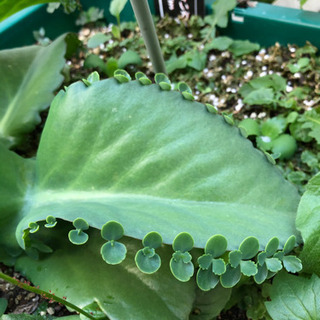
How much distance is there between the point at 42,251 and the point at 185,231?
260mm

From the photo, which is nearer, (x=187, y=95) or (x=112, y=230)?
(x=112, y=230)

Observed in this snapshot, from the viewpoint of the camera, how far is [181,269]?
54cm

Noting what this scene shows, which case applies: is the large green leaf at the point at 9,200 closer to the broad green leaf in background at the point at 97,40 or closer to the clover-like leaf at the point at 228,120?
the clover-like leaf at the point at 228,120

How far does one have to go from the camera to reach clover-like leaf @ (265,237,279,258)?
1.76 ft

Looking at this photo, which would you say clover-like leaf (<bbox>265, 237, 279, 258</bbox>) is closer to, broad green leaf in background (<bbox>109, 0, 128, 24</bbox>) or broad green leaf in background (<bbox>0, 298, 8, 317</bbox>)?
broad green leaf in background (<bbox>0, 298, 8, 317</bbox>)

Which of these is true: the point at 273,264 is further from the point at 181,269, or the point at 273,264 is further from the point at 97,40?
the point at 97,40

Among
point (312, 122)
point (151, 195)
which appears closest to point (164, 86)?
point (151, 195)

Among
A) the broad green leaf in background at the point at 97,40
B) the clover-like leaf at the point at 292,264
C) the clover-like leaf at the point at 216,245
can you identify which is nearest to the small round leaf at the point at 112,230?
the clover-like leaf at the point at 216,245

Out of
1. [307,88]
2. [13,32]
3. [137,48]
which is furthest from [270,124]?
[13,32]

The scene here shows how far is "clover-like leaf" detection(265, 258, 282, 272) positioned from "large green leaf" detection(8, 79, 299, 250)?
3 cm

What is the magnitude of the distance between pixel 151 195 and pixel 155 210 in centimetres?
4

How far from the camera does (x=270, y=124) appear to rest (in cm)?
90

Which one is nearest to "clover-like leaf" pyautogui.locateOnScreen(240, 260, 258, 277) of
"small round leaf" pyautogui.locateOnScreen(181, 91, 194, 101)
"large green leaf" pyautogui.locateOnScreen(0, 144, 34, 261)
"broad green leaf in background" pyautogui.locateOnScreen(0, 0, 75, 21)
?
"small round leaf" pyautogui.locateOnScreen(181, 91, 194, 101)

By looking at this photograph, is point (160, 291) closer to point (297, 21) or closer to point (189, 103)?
point (189, 103)
